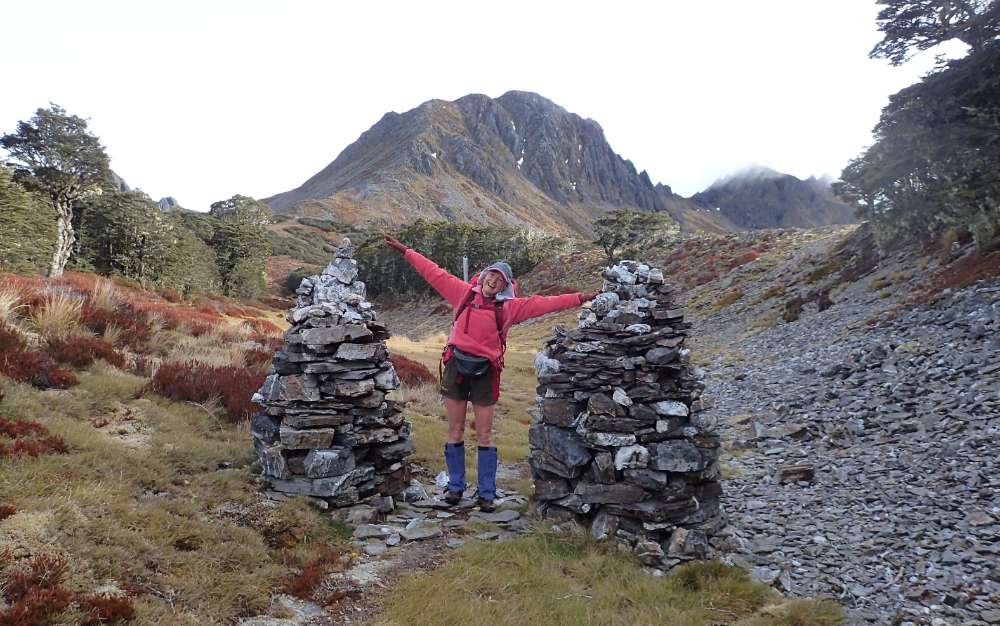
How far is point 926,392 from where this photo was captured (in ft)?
34.7

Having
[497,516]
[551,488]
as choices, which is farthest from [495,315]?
[497,516]

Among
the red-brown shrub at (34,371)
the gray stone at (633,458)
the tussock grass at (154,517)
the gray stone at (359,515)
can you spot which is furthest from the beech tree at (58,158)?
the gray stone at (633,458)

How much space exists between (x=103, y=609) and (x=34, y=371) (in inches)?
233

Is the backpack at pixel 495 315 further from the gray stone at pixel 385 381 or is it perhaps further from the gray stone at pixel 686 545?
→ the gray stone at pixel 686 545

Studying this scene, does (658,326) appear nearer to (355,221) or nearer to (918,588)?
(918,588)

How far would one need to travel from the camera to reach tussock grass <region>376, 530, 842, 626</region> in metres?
4.87

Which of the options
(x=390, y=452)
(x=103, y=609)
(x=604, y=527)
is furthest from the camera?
(x=390, y=452)

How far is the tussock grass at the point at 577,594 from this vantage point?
4.87 metres

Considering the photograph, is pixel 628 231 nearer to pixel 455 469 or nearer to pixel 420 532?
pixel 455 469

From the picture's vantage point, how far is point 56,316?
1038 cm

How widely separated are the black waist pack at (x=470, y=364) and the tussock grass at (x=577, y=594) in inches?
80.9

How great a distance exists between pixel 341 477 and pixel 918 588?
635 cm

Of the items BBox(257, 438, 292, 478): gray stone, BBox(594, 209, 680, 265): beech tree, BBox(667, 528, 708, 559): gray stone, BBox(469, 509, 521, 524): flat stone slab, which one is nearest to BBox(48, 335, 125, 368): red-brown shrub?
BBox(257, 438, 292, 478): gray stone

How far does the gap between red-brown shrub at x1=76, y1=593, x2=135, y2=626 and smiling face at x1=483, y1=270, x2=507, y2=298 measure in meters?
4.60
